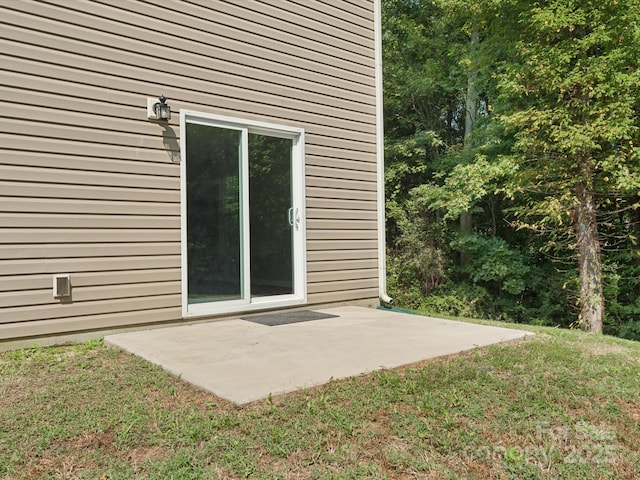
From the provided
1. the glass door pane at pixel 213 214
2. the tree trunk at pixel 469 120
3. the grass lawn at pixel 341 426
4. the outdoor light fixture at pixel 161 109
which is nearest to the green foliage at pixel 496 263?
the tree trunk at pixel 469 120

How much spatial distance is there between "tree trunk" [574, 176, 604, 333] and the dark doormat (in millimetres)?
3698

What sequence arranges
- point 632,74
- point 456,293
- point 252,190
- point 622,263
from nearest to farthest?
point 252,190 → point 632,74 → point 622,263 → point 456,293

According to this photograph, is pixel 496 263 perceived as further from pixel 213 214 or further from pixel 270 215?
pixel 213 214

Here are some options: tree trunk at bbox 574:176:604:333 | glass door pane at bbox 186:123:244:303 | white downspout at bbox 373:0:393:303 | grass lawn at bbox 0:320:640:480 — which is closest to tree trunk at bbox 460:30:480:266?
tree trunk at bbox 574:176:604:333

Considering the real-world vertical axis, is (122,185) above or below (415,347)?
above

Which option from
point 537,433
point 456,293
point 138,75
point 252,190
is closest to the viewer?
point 537,433

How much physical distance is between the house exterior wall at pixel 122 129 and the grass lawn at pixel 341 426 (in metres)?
0.90

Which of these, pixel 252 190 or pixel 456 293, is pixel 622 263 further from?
pixel 252 190

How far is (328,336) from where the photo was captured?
141 inches

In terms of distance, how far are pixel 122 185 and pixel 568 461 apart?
338cm

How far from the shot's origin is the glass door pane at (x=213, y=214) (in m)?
4.12

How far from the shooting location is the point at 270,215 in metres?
4.65

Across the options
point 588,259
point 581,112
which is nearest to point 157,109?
point 581,112

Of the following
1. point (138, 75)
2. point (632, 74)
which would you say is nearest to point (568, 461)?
point (138, 75)
